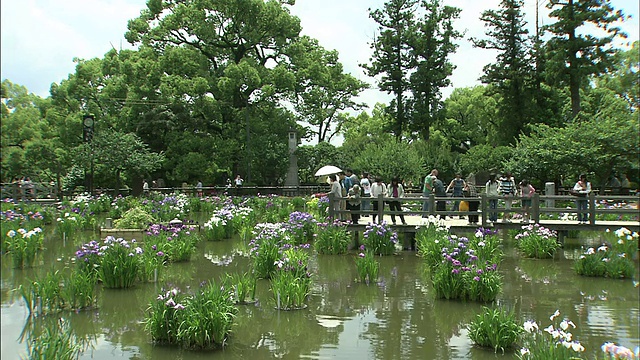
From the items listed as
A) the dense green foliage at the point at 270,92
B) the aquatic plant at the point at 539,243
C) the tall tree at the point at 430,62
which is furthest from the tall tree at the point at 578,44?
the aquatic plant at the point at 539,243

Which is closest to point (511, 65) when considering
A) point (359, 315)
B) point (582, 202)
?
point (582, 202)

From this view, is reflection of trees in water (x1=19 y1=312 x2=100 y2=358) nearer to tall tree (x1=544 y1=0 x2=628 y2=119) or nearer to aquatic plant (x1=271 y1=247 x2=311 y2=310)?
aquatic plant (x1=271 y1=247 x2=311 y2=310)

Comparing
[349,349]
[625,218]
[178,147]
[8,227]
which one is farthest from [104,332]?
[178,147]

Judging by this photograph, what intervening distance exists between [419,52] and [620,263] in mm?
29701

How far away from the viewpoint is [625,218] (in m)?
15.7

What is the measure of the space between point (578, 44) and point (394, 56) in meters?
13.4

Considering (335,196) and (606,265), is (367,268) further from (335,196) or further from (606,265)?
(335,196)

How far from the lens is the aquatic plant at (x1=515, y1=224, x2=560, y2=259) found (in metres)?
11.7

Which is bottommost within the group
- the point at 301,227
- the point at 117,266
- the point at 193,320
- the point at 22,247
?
the point at 193,320

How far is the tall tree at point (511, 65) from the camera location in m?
35.3

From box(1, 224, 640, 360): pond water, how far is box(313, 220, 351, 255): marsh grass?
6.06ft

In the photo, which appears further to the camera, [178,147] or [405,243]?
[178,147]

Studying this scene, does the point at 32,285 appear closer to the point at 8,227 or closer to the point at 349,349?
the point at 349,349

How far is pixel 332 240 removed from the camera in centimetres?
1224
